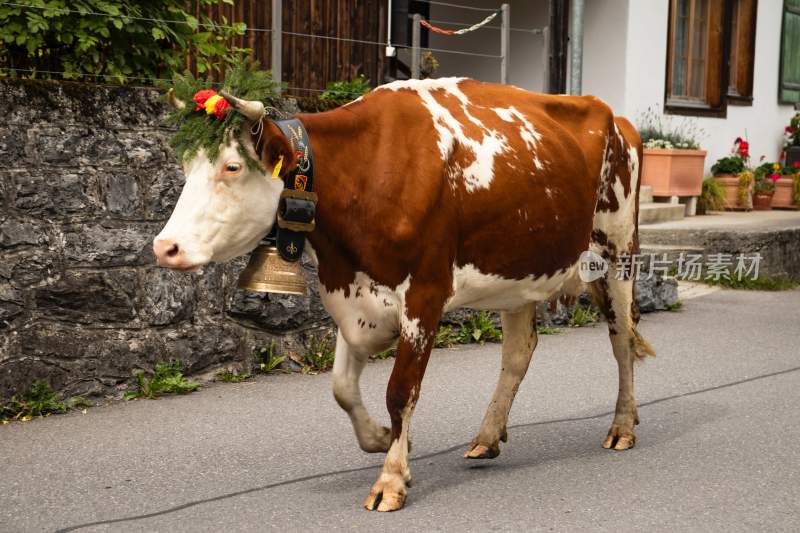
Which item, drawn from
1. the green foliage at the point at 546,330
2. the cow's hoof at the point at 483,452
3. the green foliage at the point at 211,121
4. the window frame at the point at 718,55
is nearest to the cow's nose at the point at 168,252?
the green foliage at the point at 211,121

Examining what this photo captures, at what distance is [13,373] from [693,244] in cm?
810

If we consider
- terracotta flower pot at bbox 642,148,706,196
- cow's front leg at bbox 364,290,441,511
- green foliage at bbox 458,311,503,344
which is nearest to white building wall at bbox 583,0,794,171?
terracotta flower pot at bbox 642,148,706,196

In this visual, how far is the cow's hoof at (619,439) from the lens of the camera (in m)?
5.68

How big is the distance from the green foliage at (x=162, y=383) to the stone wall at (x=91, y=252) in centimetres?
7

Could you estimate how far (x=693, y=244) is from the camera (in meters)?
12.2

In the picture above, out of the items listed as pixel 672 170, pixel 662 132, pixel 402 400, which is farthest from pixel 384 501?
pixel 662 132

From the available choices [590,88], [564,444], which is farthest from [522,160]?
[590,88]

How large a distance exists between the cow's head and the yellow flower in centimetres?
3

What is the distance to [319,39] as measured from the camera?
11797 mm

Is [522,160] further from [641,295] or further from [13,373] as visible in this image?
[641,295]

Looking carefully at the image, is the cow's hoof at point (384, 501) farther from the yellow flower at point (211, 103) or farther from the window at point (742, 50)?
the window at point (742, 50)

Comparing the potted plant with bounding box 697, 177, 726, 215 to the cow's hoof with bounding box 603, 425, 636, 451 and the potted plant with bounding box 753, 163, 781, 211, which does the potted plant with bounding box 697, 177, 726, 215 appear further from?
the cow's hoof with bounding box 603, 425, 636, 451

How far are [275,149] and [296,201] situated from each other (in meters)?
0.22

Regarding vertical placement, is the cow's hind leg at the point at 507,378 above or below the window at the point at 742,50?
below
